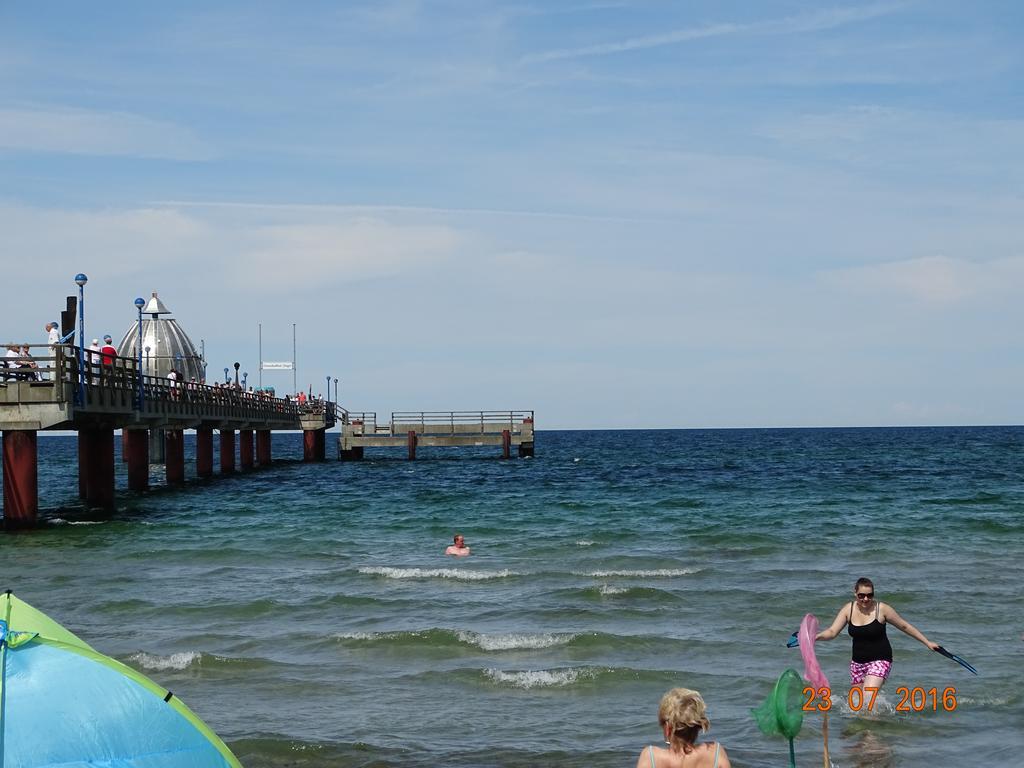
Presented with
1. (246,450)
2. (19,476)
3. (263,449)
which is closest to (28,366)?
(19,476)

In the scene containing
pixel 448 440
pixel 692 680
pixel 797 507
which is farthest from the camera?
pixel 448 440

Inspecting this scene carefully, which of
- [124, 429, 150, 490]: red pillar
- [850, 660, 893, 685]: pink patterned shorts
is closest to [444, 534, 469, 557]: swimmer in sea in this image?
[850, 660, 893, 685]: pink patterned shorts

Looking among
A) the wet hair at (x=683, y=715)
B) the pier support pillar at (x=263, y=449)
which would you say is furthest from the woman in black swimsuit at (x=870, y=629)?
the pier support pillar at (x=263, y=449)

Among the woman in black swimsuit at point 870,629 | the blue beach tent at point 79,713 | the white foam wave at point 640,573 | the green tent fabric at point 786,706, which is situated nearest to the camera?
the blue beach tent at point 79,713

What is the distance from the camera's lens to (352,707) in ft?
36.9

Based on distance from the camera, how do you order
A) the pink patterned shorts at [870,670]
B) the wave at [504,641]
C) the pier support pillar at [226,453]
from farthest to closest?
the pier support pillar at [226,453] < the wave at [504,641] < the pink patterned shorts at [870,670]

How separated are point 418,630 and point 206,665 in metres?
2.81

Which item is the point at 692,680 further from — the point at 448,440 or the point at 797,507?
the point at 448,440

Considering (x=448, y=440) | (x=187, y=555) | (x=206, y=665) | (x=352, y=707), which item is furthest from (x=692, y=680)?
(x=448, y=440)

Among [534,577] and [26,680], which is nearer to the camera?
[26,680]

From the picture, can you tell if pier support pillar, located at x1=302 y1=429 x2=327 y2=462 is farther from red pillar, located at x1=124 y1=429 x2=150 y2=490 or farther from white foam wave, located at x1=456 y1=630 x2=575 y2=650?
white foam wave, located at x1=456 y1=630 x2=575 y2=650

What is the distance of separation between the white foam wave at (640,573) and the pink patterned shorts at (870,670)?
8.85 m

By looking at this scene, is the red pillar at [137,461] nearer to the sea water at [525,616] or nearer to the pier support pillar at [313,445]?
the sea water at [525,616]

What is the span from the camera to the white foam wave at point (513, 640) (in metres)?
13.8
